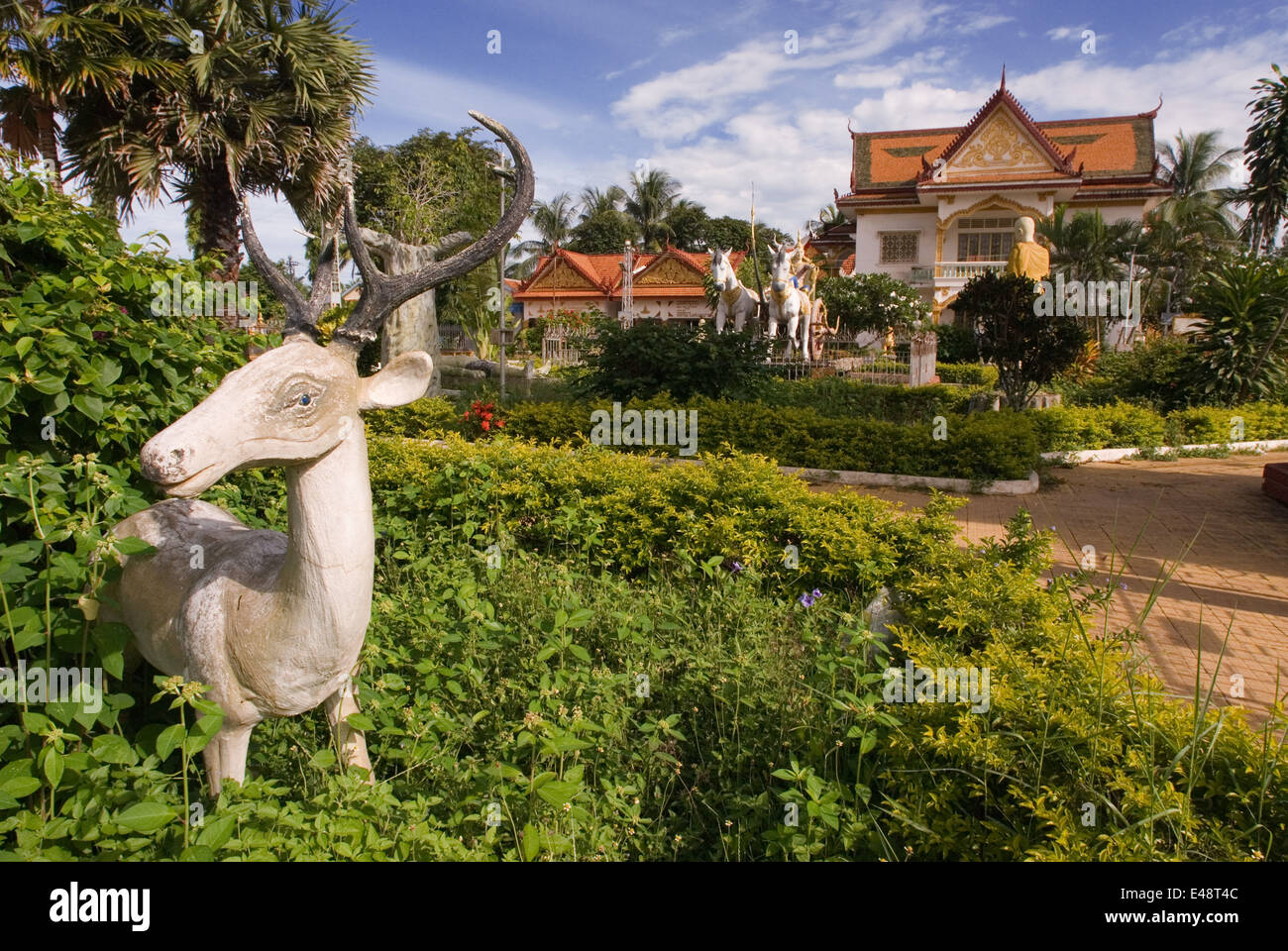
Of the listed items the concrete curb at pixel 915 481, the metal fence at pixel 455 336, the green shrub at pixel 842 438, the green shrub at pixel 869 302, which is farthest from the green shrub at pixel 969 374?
the metal fence at pixel 455 336

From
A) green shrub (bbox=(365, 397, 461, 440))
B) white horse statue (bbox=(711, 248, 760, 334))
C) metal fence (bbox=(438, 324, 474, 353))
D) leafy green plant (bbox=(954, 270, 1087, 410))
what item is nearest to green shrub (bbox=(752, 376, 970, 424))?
leafy green plant (bbox=(954, 270, 1087, 410))

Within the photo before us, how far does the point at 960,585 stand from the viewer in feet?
10.9

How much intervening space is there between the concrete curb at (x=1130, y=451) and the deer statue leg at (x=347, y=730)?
9800mm

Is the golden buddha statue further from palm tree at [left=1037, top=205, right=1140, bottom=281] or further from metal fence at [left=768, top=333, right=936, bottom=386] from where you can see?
palm tree at [left=1037, top=205, right=1140, bottom=281]

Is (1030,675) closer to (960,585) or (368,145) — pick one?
(960,585)

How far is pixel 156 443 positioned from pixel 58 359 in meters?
1.49

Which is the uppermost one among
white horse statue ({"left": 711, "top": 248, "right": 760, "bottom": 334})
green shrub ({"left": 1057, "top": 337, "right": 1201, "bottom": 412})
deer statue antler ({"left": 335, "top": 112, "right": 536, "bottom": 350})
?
white horse statue ({"left": 711, "top": 248, "right": 760, "bottom": 334})

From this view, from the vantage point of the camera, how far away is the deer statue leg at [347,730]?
252 centimetres

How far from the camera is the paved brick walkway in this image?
4.08 meters

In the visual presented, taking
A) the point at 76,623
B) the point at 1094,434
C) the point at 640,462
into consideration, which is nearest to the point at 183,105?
the point at 640,462

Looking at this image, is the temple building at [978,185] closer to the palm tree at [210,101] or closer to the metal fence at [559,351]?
the metal fence at [559,351]

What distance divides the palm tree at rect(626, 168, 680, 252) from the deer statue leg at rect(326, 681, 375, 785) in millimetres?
47055

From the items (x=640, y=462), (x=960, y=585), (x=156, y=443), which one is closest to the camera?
(x=156, y=443)

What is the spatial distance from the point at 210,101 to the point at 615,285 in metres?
26.8
